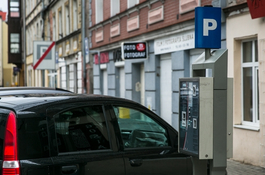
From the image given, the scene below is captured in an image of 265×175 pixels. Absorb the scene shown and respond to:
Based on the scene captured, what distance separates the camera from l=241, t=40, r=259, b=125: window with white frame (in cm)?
1003

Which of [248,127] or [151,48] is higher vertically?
[151,48]

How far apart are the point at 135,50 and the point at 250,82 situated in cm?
570

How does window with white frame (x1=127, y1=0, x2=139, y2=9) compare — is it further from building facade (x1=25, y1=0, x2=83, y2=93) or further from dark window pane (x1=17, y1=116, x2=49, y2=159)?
dark window pane (x1=17, y1=116, x2=49, y2=159)

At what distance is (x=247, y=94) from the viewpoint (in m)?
10.4

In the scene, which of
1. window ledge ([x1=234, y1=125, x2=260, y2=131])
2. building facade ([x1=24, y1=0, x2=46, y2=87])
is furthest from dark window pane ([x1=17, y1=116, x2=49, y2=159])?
building facade ([x1=24, y1=0, x2=46, y2=87])

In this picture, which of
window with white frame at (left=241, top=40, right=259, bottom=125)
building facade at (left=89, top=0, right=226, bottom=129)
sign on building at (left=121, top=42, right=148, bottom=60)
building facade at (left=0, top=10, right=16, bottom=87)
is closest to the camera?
window with white frame at (left=241, top=40, right=259, bottom=125)

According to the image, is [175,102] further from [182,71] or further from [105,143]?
[105,143]

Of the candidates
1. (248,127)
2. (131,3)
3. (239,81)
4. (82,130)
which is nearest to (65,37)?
(131,3)

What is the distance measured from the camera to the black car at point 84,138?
414 centimetres

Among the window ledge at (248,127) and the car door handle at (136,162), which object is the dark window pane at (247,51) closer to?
the window ledge at (248,127)

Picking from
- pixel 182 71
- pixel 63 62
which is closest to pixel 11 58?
pixel 63 62

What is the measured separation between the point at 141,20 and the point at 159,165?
11.5 m

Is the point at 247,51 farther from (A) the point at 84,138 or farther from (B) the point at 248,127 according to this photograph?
(A) the point at 84,138

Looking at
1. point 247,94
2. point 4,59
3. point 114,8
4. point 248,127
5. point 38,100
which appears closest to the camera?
point 38,100
